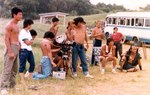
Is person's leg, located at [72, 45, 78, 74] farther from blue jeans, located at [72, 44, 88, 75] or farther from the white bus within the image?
the white bus

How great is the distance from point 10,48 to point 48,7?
3699cm

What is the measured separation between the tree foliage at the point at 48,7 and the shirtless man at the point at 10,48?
27702 mm

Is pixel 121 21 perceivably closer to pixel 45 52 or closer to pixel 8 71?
pixel 45 52

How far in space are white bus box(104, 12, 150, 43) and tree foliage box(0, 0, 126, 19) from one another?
11386 mm

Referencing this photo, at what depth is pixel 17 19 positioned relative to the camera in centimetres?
724

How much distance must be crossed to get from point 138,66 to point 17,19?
6353 mm

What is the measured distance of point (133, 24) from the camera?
1015 inches

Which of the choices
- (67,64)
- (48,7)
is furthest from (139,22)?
(48,7)

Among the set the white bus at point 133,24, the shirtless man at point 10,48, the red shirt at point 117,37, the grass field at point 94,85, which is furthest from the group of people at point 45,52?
the white bus at point 133,24

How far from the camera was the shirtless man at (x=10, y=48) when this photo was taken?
7.10 meters

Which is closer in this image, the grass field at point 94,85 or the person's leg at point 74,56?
the grass field at point 94,85

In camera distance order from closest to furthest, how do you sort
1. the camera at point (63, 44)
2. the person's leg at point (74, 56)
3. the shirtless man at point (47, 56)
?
1. the shirtless man at point (47, 56)
2. the camera at point (63, 44)
3. the person's leg at point (74, 56)

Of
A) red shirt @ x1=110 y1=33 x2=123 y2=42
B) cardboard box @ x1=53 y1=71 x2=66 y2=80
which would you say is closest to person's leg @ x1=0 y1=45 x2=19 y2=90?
cardboard box @ x1=53 y1=71 x2=66 y2=80

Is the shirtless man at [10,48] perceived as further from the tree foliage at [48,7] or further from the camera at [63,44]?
the tree foliage at [48,7]
